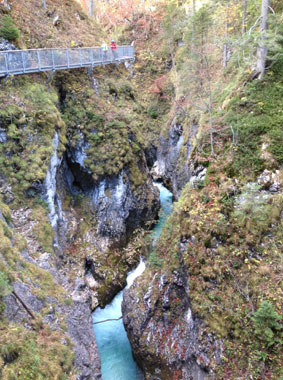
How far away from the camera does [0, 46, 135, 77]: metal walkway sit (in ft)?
42.7

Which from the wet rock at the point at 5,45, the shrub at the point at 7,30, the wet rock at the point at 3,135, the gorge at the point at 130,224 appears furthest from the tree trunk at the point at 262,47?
the wet rock at the point at 5,45

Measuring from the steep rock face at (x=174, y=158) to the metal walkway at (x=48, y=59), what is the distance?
29.7 feet

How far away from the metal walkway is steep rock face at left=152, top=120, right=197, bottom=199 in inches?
356

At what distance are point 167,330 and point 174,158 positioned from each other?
17.4 metres

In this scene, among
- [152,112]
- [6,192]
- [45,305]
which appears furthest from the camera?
[152,112]

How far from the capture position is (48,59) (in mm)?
15422

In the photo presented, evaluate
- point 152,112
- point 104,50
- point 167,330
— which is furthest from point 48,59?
point 152,112

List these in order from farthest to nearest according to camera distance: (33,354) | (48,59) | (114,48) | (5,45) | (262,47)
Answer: (114,48), (48,59), (5,45), (262,47), (33,354)

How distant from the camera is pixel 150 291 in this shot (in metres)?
12.3

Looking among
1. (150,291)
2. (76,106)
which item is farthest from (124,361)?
(76,106)

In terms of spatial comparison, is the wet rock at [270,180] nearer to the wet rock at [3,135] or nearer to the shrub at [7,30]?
the wet rock at [3,135]

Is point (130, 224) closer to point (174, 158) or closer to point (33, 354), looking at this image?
point (174, 158)

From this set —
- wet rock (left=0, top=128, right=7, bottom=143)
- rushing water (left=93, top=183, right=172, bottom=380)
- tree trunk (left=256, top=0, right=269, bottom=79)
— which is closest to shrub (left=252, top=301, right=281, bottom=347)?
rushing water (left=93, top=183, right=172, bottom=380)

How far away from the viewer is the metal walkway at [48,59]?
13.0 m
